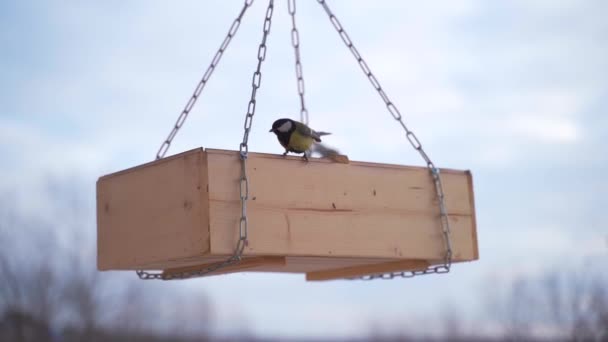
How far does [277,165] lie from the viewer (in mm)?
2846

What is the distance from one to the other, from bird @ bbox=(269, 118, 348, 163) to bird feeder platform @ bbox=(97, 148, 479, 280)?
62mm

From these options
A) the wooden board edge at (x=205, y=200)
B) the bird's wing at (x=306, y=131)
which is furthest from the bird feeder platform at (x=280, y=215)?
the bird's wing at (x=306, y=131)

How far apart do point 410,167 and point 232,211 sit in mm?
850

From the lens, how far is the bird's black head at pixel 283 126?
2.99 metres

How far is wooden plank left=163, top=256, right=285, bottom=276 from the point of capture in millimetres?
2863

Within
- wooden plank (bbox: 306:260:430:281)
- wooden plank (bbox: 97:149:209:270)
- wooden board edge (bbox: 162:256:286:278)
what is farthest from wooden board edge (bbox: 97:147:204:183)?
wooden plank (bbox: 306:260:430:281)

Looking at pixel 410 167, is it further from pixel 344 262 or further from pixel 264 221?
pixel 264 221

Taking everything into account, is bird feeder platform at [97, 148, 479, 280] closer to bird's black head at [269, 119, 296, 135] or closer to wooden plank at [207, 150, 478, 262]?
wooden plank at [207, 150, 478, 262]

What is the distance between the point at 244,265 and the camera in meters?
2.97

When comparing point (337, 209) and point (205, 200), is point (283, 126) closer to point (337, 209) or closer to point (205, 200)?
point (337, 209)

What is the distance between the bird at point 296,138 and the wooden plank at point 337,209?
66 millimetres

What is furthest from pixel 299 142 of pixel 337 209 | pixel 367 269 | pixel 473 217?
pixel 473 217

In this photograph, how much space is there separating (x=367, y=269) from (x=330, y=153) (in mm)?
610

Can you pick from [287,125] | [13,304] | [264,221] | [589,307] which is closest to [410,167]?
[287,125]
